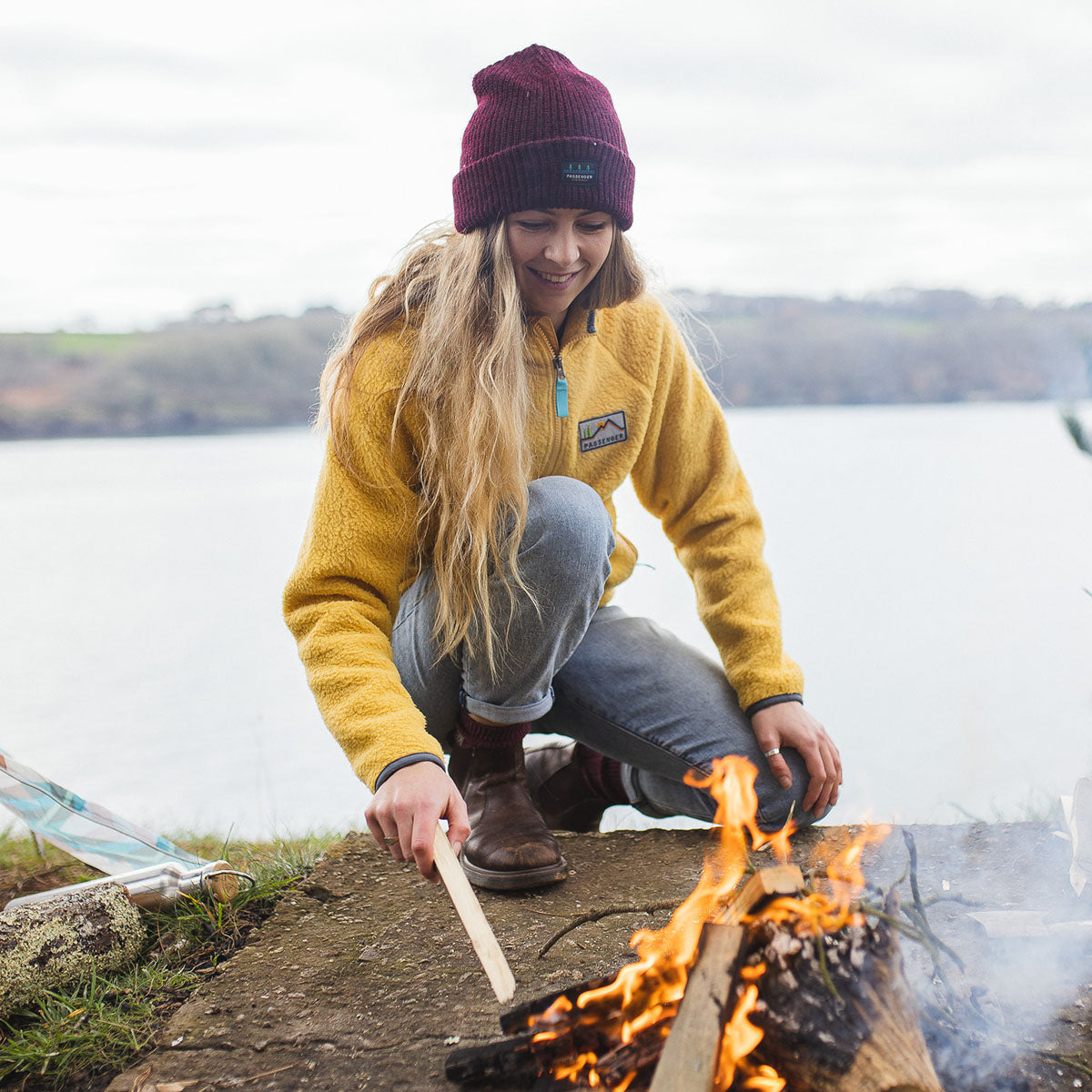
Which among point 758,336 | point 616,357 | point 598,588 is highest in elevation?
point 758,336

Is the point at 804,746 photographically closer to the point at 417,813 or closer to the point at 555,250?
the point at 417,813

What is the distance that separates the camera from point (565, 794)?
72.3 inches

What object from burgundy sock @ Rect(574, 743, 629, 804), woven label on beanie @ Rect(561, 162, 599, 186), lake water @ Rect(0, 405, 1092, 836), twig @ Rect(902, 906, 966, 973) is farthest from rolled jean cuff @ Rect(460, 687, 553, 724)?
woven label on beanie @ Rect(561, 162, 599, 186)

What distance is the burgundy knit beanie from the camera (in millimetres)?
1350

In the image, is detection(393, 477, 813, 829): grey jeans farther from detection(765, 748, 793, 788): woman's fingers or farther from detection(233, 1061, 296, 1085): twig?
detection(233, 1061, 296, 1085): twig

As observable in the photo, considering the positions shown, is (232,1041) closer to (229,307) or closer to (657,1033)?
(657,1033)

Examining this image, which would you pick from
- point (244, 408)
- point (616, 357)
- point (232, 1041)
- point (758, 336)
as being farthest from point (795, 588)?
point (244, 408)

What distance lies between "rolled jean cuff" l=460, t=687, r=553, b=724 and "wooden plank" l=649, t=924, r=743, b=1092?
70 centimetres

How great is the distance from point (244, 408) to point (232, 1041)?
8317 mm

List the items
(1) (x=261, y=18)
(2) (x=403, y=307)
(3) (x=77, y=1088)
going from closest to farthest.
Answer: (3) (x=77, y=1088) < (2) (x=403, y=307) < (1) (x=261, y=18)

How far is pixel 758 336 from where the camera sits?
20.8 ft

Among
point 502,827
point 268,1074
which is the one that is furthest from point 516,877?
point 268,1074

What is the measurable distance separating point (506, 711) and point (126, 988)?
627 millimetres

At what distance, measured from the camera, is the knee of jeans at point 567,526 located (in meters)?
1.43
